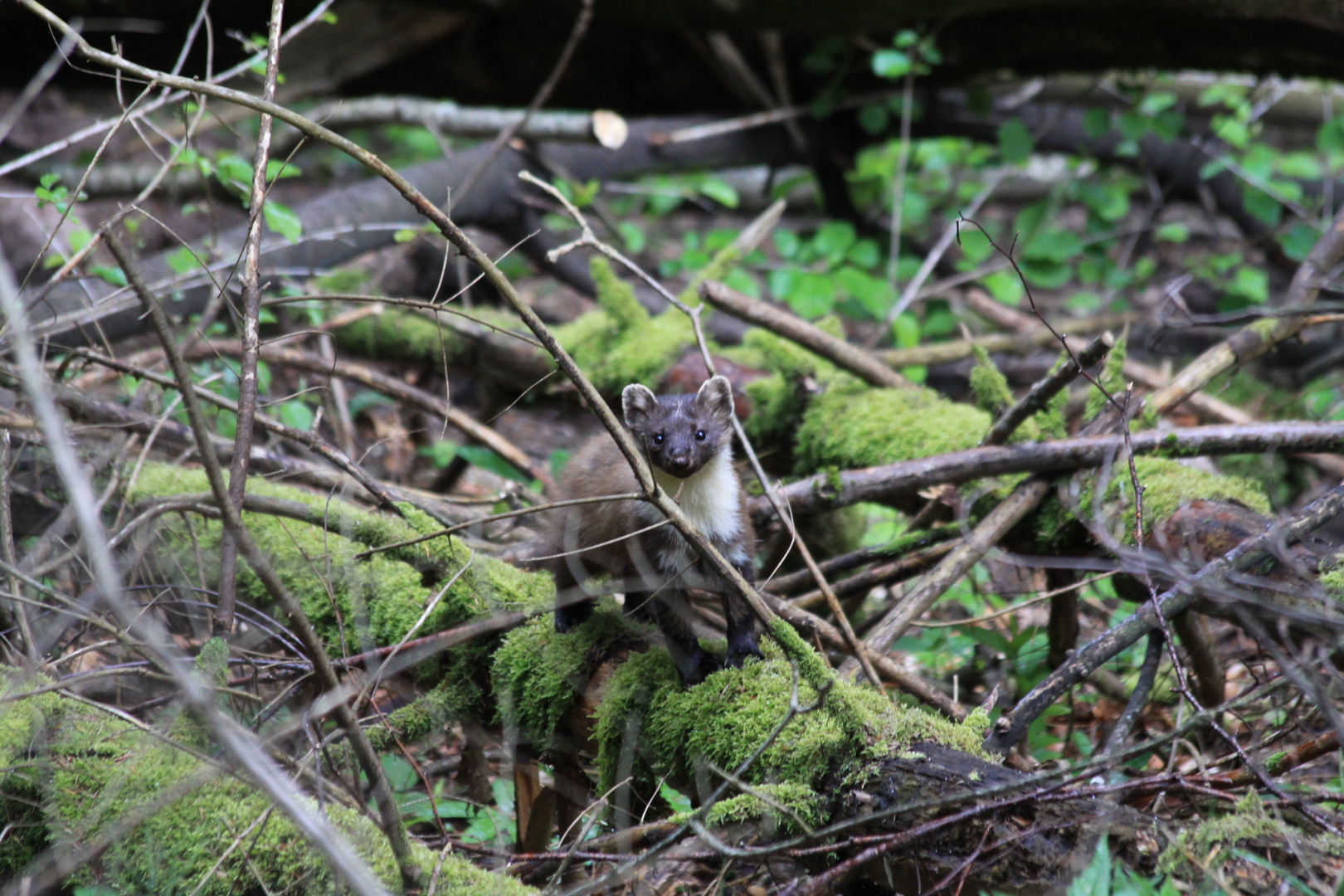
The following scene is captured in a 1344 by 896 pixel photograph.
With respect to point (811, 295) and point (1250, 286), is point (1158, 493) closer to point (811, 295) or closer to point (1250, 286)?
point (811, 295)

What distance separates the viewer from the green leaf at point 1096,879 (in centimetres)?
235

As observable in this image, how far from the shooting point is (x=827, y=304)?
298 inches

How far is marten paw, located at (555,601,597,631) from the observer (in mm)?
4160

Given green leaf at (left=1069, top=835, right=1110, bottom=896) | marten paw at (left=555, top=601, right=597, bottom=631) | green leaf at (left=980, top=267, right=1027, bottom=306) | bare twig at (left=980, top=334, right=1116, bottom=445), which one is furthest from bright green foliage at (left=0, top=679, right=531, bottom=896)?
green leaf at (left=980, top=267, right=1027, bottom=306)

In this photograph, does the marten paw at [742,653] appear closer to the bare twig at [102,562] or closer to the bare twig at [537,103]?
the bare twig at [102,562]

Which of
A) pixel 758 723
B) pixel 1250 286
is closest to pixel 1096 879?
pixel 758 723

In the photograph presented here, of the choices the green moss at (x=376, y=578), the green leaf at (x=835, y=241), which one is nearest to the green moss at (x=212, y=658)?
the green moss at (x=376, y=578)

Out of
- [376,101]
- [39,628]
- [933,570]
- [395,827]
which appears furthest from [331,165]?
[395,827]

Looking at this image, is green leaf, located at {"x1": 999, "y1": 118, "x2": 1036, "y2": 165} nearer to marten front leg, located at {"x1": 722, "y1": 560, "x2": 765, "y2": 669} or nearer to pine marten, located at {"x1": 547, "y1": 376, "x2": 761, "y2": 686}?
pine marten, located at {"x1": 547, "y1": 376, "x2": 761, "y2": 686}

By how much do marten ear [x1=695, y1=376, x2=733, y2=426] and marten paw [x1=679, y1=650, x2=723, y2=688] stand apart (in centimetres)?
118

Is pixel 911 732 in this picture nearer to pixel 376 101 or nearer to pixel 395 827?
pixel 395 827

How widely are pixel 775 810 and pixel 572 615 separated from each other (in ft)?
5.39

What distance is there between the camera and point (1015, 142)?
25.9ft

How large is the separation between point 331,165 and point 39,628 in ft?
31.8
